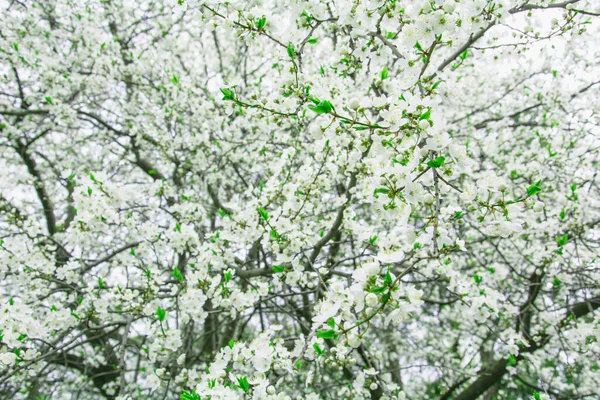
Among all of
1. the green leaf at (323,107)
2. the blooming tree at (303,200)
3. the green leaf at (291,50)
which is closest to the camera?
the green leaf at (323,107)

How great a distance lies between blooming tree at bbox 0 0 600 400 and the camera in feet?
6.84

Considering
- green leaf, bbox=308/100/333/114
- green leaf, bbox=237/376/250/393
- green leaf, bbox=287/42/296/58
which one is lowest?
green leaf, bbox=237/376/250/393

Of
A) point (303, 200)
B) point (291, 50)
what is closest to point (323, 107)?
point (291, 50)

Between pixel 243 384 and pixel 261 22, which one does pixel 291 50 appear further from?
pixel 243 384

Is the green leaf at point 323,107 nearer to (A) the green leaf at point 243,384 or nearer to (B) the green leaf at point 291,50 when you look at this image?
(B) the green leaf at point 291,50

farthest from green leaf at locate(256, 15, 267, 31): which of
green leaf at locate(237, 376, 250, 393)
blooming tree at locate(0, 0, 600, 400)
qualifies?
green leaf at locate(237, 376, 250, 393)

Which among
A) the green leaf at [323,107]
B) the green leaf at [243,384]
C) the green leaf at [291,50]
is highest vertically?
the green leaf at [291,50]

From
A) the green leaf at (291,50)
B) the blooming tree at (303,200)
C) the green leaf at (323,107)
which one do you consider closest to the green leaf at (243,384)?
the blooming tree at (303,200)

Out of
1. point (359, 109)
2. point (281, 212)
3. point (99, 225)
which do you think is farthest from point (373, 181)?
point (99, 225)

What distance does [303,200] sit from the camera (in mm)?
3230

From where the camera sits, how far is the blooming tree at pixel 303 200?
2084 millimetres

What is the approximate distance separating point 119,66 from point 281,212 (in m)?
4.15

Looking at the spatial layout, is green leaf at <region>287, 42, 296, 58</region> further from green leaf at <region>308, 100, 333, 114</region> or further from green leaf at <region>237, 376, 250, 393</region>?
green leaf at <region>237, 376, 250, 393</region>

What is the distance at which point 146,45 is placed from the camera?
692cm
